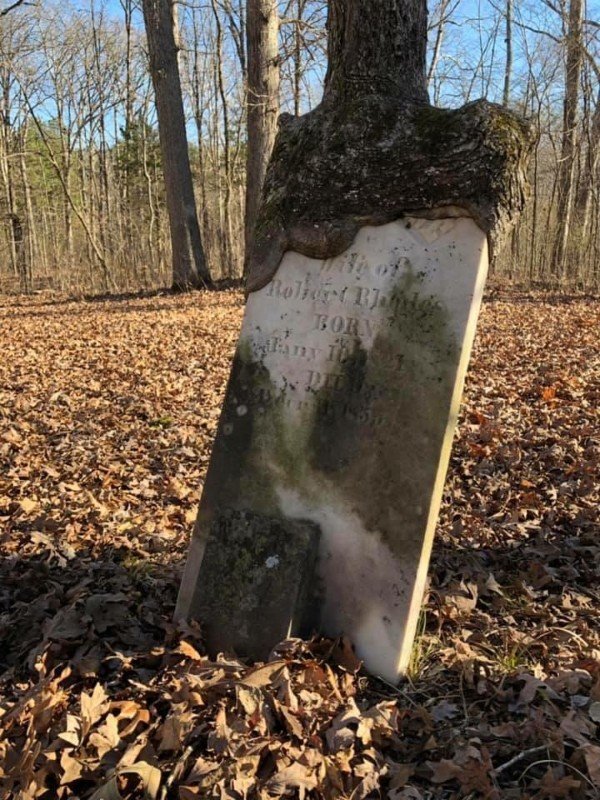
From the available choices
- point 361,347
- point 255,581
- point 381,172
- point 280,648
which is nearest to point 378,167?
point 381,172

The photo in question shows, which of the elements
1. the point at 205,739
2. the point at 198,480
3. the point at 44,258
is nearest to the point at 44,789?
the point at 205,739

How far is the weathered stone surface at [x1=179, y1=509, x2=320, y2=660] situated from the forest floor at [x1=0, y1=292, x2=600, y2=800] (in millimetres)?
119

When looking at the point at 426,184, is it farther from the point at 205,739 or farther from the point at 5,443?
the point at 5,443

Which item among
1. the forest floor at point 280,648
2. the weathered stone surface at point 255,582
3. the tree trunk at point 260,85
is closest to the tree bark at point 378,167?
the weathered stone surface at point 255,582

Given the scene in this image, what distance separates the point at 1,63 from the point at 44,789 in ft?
A: 87.8

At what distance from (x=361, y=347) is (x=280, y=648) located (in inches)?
53.0

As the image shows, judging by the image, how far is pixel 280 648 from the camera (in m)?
2.73

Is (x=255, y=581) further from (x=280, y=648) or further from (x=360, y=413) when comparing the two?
(x=360, y=413)

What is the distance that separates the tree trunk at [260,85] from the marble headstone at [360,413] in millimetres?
10474

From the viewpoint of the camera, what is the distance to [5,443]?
5641 millimetres

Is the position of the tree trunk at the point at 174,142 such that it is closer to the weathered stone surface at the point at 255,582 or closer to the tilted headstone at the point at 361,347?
the tilted headstone at the point at 361,347

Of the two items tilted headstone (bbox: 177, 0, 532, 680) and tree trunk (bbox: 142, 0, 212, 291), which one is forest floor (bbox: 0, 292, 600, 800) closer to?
tilted headstone (bbox: 177, 0, 532, 680)

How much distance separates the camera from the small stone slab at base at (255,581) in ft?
9.21

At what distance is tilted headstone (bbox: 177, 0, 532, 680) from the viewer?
2.69 meters
